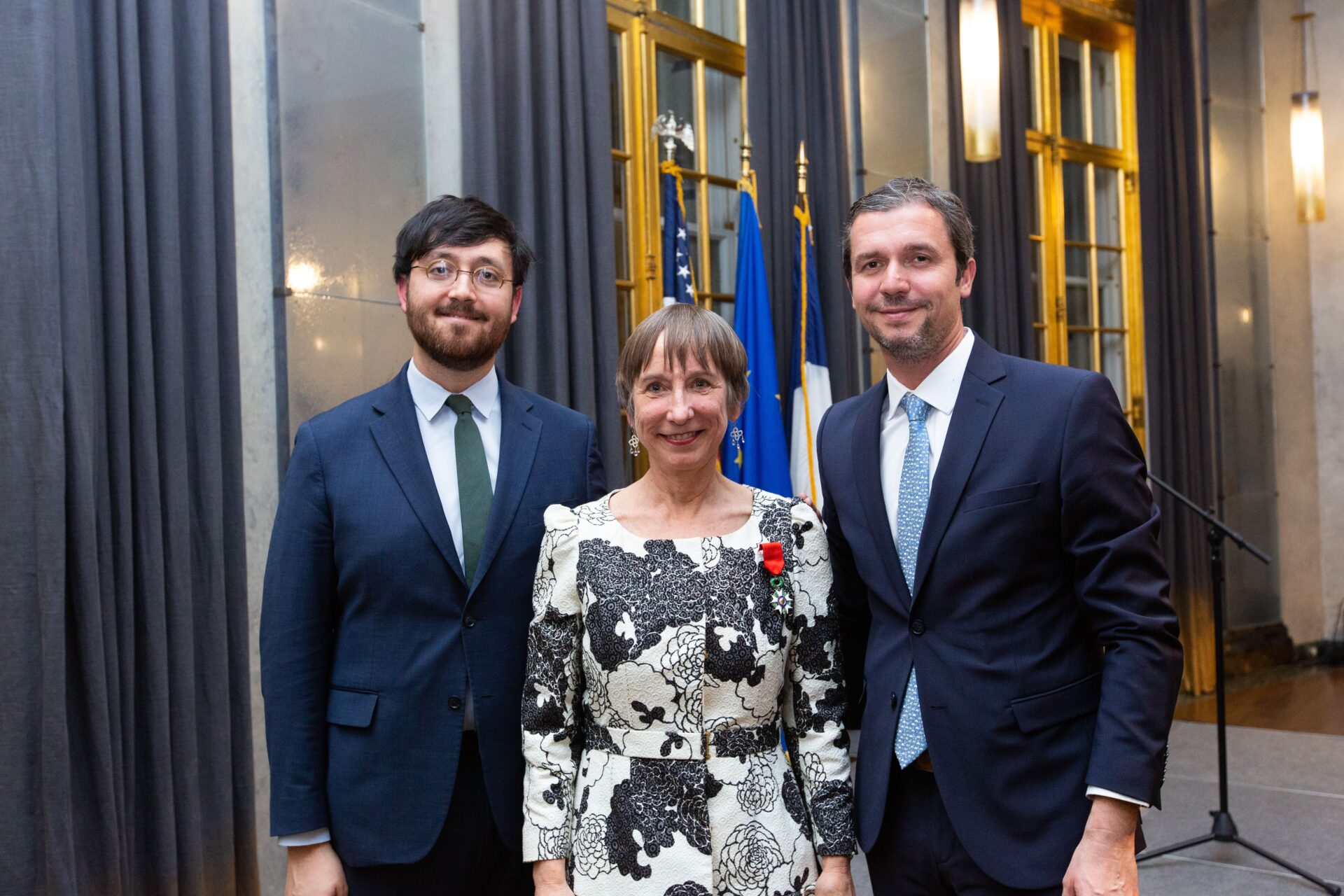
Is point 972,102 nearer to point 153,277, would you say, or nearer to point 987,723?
point 153,277

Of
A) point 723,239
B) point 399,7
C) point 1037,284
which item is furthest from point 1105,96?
point 399,7

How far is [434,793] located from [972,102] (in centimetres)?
410

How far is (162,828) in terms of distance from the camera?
9.71 ft

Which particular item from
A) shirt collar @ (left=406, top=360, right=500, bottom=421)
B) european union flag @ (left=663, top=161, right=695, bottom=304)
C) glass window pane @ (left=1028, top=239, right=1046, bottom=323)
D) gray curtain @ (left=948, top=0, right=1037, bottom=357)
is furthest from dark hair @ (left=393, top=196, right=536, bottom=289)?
glass window pane @ (left=1028, top=239, right=1046, bottom=323)

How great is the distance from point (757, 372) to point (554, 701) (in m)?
3.18

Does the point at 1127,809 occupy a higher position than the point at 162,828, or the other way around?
the point at 1127,809

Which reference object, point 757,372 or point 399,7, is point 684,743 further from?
point 757,372

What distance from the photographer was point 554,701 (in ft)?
5.95

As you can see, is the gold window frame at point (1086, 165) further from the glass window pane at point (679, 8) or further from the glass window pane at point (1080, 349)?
the glass window pane at point (679, 8)

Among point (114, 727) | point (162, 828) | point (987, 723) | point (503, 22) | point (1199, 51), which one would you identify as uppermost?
point (1199, 51)

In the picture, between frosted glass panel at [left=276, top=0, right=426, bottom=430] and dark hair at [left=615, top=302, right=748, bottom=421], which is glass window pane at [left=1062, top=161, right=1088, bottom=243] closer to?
frosted glass panel at [left=276, top=0, right=426, bottom=430]

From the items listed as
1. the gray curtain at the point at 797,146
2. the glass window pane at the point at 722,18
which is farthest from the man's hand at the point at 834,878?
the glass window pane at the point at 722,18

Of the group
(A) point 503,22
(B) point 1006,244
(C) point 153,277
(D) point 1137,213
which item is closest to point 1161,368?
(D) point 1137,213

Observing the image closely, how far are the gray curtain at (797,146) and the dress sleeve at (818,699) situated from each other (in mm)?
3337
